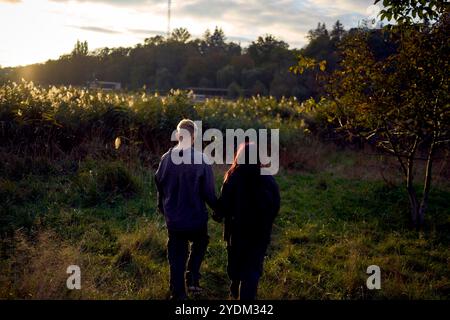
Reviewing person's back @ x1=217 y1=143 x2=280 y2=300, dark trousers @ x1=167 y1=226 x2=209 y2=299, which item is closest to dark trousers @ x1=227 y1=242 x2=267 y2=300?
person's back @ x1=217 y1=143 x2=280 y2=300

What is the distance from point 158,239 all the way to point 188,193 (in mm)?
2271

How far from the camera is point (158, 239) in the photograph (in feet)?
21.3

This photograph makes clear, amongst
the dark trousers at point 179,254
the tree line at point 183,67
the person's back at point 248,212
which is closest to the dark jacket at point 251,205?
the person's back at point 248,212

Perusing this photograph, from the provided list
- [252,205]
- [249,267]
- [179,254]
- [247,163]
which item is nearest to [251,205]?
[252,205]

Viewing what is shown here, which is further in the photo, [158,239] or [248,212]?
[158,239]

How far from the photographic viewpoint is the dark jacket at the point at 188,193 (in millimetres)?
4504

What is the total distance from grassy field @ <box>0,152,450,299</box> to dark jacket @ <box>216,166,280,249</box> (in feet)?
3.47

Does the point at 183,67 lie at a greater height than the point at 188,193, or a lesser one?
greater

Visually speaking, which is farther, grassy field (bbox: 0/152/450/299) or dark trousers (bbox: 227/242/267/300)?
grassy field (bbox: 0/152/450/299)

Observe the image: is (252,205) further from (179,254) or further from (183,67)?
(183,67)

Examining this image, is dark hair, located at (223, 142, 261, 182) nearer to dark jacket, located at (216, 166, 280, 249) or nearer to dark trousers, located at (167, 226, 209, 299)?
dark jacket, located at (216, 166, 280, 249)

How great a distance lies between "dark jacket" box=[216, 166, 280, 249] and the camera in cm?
428

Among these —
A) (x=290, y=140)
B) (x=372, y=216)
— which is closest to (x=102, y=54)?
(x=290, y=140)

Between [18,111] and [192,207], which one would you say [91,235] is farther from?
[18,111]
